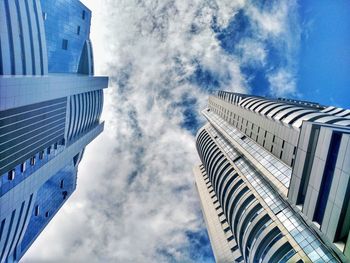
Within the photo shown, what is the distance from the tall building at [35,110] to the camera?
112ft

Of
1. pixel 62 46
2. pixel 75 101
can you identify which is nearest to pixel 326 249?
pixel 75 101

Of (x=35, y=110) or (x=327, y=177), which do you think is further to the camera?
(x=35, y=110)

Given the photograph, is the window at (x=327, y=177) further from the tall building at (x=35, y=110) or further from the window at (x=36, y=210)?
the window at (x=36, y=210)

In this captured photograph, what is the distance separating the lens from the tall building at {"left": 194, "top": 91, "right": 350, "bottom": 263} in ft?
76.5

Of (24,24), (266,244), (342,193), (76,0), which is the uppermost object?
(76,0)

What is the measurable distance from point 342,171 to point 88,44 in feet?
269

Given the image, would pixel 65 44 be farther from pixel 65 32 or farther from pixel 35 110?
pixel 35 110

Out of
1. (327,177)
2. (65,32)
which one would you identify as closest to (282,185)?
(327,177)

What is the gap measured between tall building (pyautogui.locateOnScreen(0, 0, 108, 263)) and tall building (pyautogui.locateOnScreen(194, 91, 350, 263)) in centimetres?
3601

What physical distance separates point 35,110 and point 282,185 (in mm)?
39551

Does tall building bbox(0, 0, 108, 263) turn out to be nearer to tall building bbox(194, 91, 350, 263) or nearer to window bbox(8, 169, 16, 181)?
window bbox(8, 169, 16, 181)

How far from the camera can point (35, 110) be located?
40.9 meters

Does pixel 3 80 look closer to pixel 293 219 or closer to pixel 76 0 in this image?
pixel 293 219

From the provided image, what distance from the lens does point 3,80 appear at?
3042 centimetres
